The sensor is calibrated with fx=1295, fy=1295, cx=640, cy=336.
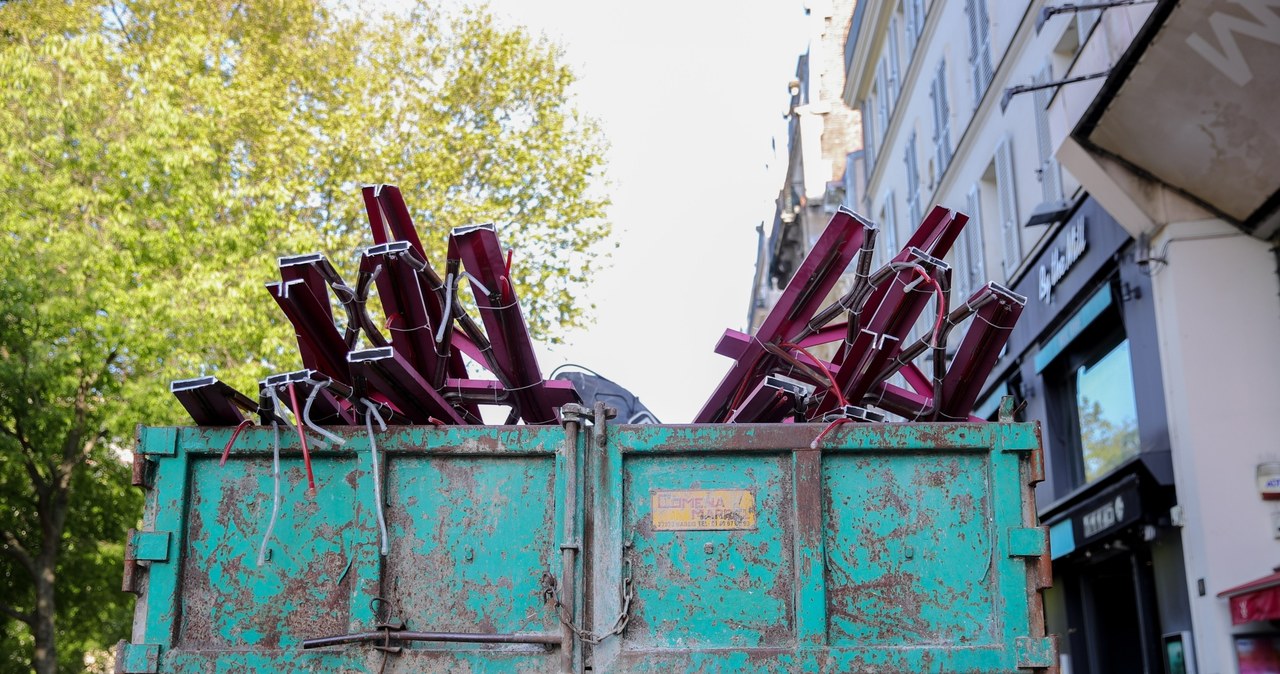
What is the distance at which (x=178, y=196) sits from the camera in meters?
16.5

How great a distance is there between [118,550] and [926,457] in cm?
1666

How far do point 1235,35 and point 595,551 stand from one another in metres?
7.09

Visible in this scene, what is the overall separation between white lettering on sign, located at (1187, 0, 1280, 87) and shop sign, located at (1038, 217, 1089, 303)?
3.44 m

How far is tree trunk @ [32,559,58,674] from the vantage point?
55.8 ft

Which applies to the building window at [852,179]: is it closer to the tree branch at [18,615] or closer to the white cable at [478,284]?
the tree branch at [18,615]

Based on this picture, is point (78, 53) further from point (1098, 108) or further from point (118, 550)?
point (1098, 108)

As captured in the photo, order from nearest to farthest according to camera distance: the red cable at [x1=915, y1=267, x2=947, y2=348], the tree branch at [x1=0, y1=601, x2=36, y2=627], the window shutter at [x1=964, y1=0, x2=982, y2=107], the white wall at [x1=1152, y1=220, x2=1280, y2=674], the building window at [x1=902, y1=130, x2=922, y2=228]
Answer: the red cable at [x1=915, y1=267, x2=947, y2=348] < the white wall at [x1=1152, y1=220, x2=1280, y2=674] < the window shutter at [x1=964, y1=0, x2=982, y2=107] < the tree branch at [x1=0, y1=601, x2=36, y2=627] < the building window at [x1=902, y1=130, x2=922, y2=228]

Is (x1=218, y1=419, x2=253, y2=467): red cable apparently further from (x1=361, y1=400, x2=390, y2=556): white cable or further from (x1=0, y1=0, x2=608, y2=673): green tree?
(x1=0, y1=0, x2=608, y2=673): green tree

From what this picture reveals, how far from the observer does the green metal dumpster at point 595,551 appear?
4.61m

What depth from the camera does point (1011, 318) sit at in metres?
5.37

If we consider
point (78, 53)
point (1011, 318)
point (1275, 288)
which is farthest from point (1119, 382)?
point (78, 53)

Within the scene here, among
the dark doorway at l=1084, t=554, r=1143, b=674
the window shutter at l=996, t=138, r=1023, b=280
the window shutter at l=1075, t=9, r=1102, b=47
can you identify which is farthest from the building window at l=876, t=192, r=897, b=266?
the dark doorway at l=1084, t=554, r=1143, b=674

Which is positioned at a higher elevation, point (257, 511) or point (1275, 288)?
point (1275, 288)

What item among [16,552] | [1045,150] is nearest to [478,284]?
[1045,150]
